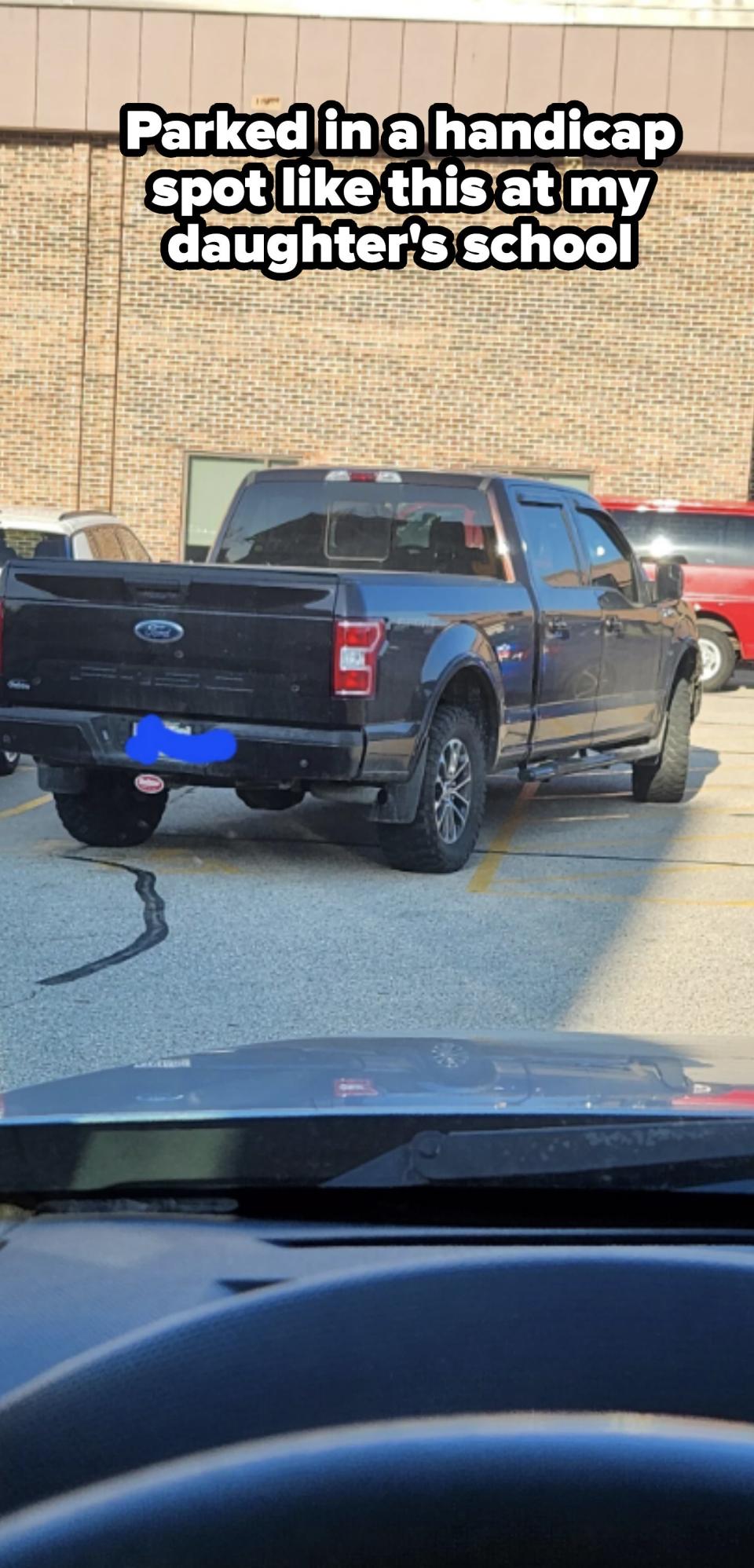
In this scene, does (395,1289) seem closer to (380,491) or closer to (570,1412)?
(570,1412)

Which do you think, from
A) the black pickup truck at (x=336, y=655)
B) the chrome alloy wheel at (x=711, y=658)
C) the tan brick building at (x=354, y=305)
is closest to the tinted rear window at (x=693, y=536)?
the chrome alloy wheel at (x=711, y=658)

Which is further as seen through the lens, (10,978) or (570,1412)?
(10,978)

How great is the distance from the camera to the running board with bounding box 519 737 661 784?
10.9 metres

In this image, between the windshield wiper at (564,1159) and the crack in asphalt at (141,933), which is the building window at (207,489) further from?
the windshield wiper at (564,1159)

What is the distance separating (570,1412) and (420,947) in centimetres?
630

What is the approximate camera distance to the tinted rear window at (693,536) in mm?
22875

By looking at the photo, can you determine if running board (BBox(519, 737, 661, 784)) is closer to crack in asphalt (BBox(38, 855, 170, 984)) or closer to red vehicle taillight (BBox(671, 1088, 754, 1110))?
crack in asphalt (BBox(38, 855, 170, 984))

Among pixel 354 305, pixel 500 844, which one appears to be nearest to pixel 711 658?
pixel 354 305

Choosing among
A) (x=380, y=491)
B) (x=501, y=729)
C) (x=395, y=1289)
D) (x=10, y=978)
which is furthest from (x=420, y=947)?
(x=395, y=1289)

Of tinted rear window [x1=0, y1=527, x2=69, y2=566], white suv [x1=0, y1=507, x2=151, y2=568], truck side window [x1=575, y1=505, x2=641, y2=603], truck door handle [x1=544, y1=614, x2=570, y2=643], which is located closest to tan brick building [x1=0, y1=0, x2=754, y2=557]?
white suv [x1=0, y1=507, x2=151, y2=568]

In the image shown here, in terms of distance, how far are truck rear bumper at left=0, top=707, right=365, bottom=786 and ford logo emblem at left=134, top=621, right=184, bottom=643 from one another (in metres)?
0.37

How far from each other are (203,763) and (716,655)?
49.9ft

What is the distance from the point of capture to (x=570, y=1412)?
1.58 meters

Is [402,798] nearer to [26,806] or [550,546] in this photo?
[550,546]
